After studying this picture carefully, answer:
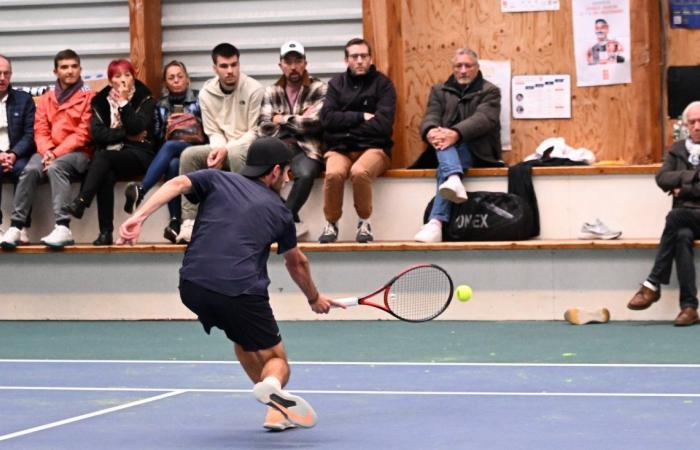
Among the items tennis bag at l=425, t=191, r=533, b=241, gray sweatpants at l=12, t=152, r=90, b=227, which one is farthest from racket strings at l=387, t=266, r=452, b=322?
gray sweatpants at l=12, t=152, r=90, b=227

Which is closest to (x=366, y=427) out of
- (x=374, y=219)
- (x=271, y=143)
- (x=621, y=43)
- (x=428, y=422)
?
(x=428, y=422)

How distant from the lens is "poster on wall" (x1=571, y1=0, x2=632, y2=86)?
13.5m

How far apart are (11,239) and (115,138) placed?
1.31 m

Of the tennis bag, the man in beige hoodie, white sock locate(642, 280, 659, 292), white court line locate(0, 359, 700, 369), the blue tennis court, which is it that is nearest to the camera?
the blue tennis court

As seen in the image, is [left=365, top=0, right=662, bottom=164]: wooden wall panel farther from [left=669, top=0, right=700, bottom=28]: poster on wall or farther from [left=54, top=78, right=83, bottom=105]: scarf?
[left=54, top=78, right=83, bottom=105]: scarf

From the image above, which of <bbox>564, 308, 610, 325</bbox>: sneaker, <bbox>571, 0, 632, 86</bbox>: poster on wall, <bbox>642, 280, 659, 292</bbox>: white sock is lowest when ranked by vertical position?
<bbox>564, 308, 610, 325</bbox>: sneaker

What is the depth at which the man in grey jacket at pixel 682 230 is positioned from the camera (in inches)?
455

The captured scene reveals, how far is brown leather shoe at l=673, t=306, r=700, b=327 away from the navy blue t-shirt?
16.9 ft

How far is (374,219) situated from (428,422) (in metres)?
6.13

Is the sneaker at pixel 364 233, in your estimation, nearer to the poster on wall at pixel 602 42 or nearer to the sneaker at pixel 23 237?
the poster on wall at pixel 602 42

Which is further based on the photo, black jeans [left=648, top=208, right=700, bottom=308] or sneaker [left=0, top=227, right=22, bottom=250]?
sneaker [left=0, top=227, right=22, bottom=250]

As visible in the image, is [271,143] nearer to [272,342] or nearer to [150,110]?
[272,342]

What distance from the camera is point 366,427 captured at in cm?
724

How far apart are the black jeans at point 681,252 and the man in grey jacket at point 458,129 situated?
1797 millimetres
